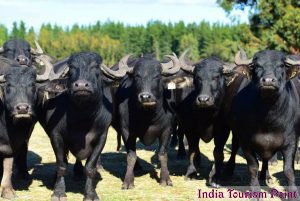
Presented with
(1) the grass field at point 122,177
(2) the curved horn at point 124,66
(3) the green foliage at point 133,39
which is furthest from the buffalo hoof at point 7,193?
(3) the green foliage at point 133,39

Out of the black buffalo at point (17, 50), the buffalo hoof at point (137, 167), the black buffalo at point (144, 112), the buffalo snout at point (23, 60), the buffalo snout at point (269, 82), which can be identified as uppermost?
the black buffalo at point (17, 50)

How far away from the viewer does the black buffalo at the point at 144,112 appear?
8.25 metres

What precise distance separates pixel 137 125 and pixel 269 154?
7.58 ft

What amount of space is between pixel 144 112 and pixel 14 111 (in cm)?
233

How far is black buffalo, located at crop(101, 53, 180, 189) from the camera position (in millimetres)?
8250

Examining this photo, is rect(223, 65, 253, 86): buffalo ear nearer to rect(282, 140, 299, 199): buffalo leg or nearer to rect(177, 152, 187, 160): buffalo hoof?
rect(282, 140, 299, 199): buffalo leg

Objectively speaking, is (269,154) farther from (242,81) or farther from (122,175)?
(122,175)

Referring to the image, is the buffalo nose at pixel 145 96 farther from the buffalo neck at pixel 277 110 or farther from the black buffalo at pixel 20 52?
the black buffalo at pixel 20 52

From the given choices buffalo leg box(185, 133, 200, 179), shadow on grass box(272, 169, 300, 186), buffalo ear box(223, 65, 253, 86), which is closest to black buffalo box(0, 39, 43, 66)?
buffalo leg box(185, 133, 200, 179)

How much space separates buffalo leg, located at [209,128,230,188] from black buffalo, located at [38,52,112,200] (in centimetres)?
204

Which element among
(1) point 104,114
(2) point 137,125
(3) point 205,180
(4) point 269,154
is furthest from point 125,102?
(4) point 269,154

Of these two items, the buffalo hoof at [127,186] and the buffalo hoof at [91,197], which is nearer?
the buffalo hoof at [91,197]

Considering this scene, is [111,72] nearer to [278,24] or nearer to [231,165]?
[231,165]

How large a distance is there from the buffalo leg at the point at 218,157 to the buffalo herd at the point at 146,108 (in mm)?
17
